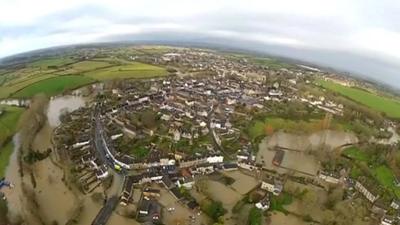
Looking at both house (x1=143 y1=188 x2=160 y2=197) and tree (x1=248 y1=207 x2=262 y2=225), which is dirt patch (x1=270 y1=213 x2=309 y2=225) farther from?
house (x1=143 y1=188 x2=160 y2=197)

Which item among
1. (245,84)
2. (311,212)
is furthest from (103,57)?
(311,212)

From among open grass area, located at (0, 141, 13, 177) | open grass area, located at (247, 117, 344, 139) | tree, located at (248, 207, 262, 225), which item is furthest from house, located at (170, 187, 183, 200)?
open grass area, located at (247, 117, 344, 139)

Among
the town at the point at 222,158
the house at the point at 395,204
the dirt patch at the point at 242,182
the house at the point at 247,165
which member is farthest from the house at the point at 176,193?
the house at the point at 395,204

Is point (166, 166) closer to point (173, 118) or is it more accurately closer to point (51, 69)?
point (173, 118)

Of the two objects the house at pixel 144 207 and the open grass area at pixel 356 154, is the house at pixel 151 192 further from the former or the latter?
the open grass area at pixel 356 154

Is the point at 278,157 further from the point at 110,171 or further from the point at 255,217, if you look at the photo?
the point at 110,171
